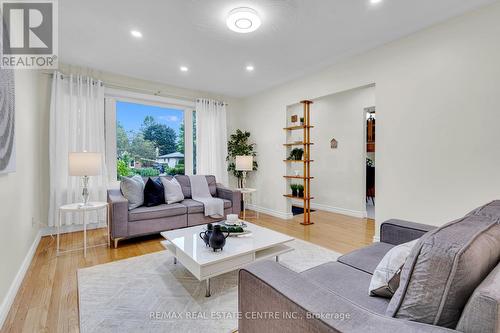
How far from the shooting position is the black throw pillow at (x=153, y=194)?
3.55 meters

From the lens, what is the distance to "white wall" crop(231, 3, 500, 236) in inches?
92.5

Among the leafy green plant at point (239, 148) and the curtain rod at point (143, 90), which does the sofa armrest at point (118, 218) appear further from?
the leafy green plant at point (239, 148)

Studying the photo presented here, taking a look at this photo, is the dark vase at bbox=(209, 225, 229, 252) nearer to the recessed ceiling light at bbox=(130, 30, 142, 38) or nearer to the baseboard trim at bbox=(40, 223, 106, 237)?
the recessed ceiling light at bbox=(130, 30, 142, 38)

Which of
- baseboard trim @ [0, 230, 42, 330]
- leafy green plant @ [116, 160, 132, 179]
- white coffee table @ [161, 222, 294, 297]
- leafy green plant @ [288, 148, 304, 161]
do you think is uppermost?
leafy green plant @ [288, 148, 304, 161]

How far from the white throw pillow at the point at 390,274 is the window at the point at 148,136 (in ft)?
→ 14.0

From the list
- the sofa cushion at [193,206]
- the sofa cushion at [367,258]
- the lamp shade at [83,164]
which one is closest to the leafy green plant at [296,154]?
the sofa cushion at [193,206]

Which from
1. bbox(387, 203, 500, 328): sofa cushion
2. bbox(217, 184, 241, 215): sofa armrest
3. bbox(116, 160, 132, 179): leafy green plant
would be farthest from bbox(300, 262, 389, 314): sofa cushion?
bbox(116, 160, 132, 179): leafy green plant

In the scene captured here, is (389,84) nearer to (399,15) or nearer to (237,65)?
(399,15)

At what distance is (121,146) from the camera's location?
4.31 m

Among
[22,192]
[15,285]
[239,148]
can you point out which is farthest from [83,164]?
[239,148]

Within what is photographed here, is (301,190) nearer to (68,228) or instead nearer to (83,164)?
(83,164)

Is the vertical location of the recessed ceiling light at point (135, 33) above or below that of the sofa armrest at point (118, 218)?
above

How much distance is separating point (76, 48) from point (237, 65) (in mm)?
2196

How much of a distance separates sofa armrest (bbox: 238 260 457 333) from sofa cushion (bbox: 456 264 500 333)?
65 millimetres
